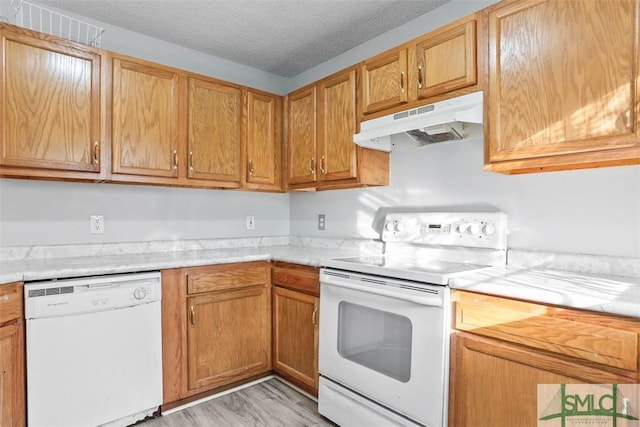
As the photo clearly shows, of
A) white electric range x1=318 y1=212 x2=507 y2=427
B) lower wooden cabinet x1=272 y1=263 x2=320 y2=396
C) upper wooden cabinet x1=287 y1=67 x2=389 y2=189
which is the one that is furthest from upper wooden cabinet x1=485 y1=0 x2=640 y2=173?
lower wooden cabinet x1=272 y1=263 x2=320 y2=396

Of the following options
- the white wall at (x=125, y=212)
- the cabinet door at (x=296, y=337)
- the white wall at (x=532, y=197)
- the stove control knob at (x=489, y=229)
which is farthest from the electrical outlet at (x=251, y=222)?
the stove control knob at (x=489, y=229)

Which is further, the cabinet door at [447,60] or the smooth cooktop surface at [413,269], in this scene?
the cabinet door at [447,60]

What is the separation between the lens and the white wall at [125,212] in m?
2.07

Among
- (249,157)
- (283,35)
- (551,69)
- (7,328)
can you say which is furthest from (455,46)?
(7,328)

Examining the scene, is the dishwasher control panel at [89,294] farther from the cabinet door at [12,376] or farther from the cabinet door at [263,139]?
the cabinet door at [263,139]

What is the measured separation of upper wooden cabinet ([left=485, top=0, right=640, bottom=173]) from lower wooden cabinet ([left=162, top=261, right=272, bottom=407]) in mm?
1646

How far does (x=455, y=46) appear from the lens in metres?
1.76

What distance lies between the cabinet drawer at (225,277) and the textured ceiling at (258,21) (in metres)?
1.58

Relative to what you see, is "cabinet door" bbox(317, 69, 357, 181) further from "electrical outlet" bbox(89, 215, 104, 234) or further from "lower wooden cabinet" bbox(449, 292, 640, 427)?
"electrical outlet" bbox(89, 215, 104, 234)

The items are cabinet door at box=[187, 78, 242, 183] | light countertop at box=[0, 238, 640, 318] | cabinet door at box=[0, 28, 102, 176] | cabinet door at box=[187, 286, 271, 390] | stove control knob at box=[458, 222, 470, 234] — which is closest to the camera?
light countertop at box=[0, 238, 640, 318]

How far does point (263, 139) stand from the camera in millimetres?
2762

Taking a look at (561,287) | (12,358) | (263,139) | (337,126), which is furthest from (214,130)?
(561,287)

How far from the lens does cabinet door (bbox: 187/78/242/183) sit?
2408mm

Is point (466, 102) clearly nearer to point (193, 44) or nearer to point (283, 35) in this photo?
point (283, 35)
